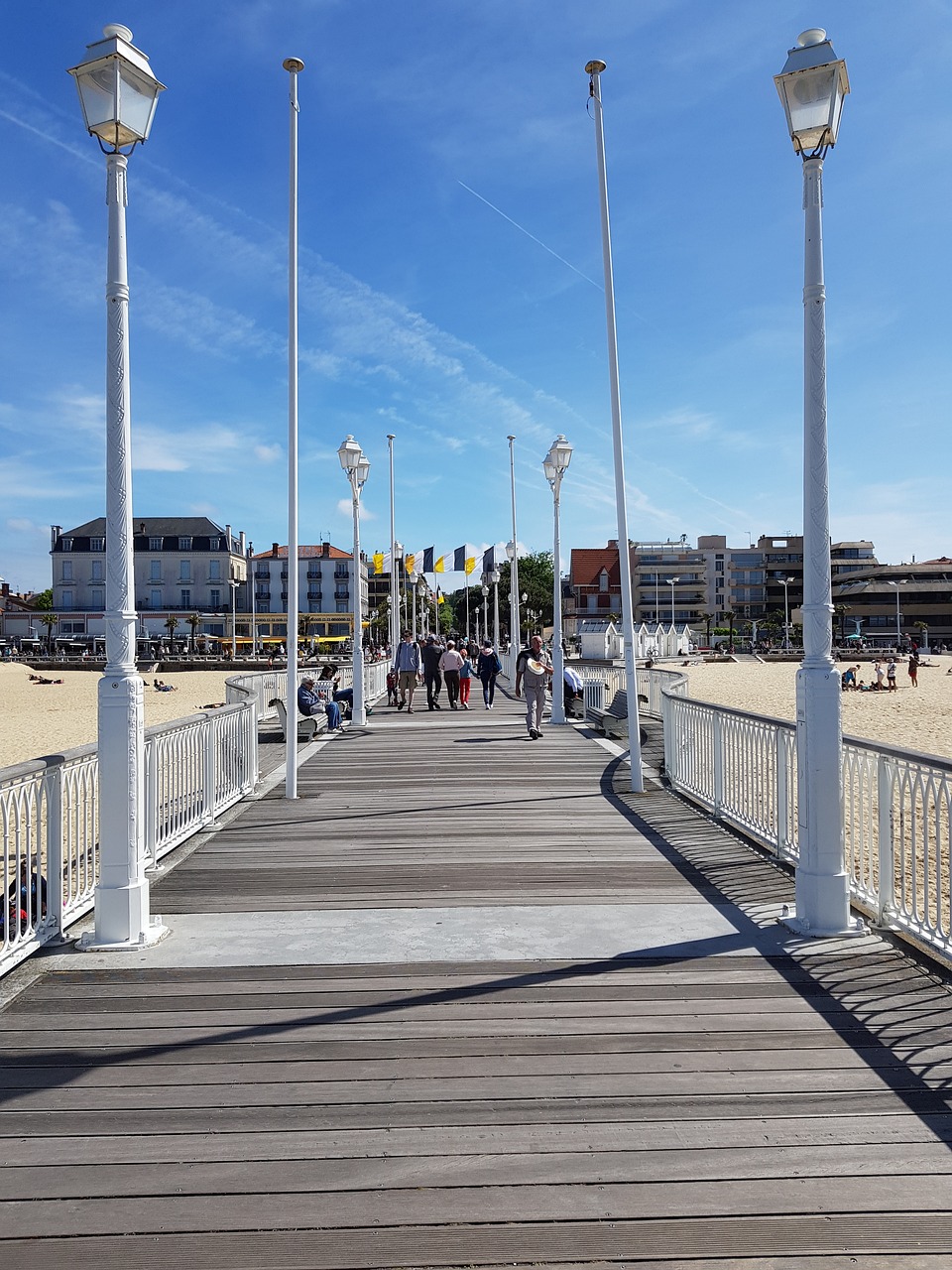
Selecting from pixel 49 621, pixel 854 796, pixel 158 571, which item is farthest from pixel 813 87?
pixel 49 621

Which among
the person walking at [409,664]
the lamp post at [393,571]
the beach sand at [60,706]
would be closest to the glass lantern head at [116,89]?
the beach sand at [60,706]

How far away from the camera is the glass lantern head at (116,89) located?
189 inches

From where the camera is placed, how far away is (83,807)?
227 inches

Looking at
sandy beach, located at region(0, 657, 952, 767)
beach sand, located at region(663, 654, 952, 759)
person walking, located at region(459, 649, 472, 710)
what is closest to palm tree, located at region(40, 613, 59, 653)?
sandy beach, located at region(0, 657, 952, 767)

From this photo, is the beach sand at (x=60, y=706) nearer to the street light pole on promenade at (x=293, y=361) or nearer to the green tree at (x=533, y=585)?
the street light pole on promenade at (x=293, y=361)

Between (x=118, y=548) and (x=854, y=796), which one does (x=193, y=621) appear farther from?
(x=118, y=548)

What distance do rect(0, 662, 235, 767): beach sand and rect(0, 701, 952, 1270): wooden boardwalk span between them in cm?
625

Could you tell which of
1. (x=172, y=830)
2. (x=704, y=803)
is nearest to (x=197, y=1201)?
(x=172, y=830)

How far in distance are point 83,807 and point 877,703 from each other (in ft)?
108

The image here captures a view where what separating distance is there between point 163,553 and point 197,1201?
3962 inches

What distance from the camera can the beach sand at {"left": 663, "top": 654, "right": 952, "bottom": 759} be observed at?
2105 cm

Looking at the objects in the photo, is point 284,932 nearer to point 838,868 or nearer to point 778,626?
point 838,868

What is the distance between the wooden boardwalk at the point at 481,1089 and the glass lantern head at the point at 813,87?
14.5 ft

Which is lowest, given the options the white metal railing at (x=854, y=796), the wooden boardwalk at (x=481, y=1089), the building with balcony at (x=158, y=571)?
the wooden boardwalk at (x=481, y=1089)
